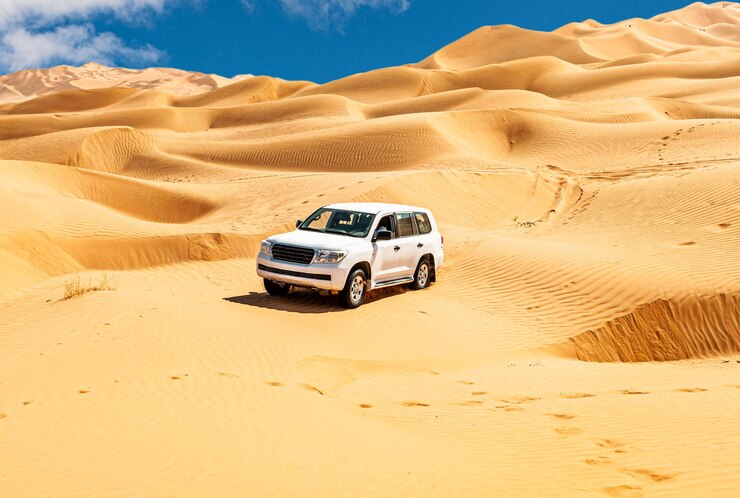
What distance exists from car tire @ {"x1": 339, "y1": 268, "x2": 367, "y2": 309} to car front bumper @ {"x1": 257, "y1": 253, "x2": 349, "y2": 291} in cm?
17

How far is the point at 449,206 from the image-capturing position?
73.2 ft

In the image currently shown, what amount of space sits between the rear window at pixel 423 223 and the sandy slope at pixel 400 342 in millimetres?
1255

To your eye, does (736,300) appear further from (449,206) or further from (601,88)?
(601,88)

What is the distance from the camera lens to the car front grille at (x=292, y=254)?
1164 centimetres

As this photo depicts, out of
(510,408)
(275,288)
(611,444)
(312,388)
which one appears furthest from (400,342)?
(611,444)

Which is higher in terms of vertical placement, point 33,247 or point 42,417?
point 33,247

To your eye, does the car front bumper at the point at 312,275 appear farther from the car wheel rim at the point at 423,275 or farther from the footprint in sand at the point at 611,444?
the footprint in sand at the point at 611,444

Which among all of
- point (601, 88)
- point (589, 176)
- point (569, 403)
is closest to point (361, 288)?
point (569, 403)

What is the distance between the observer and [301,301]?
1248cm

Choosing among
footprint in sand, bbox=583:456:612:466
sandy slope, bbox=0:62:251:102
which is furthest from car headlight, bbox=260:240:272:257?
sandy slope, bbox=0:62:251:102

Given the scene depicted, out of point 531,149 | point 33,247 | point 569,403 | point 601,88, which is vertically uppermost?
point 601,88

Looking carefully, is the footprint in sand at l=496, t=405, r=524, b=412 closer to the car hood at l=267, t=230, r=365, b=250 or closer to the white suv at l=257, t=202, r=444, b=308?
the white suv at l=257, t=202, r=444, b=308

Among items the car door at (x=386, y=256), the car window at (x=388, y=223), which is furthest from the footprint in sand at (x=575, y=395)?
the car window at (x=388, y=223)

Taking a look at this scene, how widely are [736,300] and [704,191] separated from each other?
23.9ft
